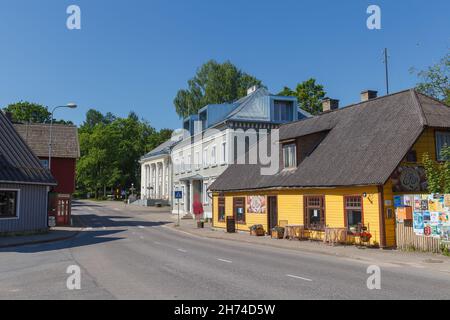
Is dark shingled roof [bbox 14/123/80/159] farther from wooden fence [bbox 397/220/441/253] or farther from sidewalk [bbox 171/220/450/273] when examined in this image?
wooden fence [bbox 397/220/441/253]

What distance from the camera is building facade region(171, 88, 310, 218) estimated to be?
126ft

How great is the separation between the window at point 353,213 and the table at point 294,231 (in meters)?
3.28

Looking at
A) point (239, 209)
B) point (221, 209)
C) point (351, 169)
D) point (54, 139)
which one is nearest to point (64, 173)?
point (54, 139)

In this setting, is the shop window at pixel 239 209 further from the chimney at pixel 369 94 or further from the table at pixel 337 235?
the chimney at pixel 369 94

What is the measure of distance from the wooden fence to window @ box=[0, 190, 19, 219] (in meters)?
21.8

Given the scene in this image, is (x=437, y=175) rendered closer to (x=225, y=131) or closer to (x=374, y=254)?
(x=374, y=254)

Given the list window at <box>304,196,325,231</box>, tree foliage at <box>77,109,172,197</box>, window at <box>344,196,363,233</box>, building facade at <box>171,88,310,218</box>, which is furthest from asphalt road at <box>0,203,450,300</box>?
tree foliage at <box>77,109,172,197</box>

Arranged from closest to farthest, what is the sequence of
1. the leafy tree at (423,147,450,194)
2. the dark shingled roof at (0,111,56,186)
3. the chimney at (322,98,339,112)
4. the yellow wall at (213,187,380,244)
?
the leafy tree at (423,147,450,194) < the yellow wall at (213,187,380,244) < the dark shingled roof at (0,111,56,186) < the chimney at (322,98,339,112)

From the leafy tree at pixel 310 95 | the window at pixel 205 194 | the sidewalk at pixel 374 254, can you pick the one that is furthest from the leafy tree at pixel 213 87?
the sidewalk at pixel 374 254

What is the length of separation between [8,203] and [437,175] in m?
23.6

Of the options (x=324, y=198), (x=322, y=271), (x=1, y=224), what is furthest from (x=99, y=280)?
(x=1, y=224)

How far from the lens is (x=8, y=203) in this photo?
85.6 ft

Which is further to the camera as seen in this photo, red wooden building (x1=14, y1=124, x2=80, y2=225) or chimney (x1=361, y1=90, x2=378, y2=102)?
red wooden building (x1=14, y1=124, x2=80, y2=225)

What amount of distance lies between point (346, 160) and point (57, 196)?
26.4 metres
